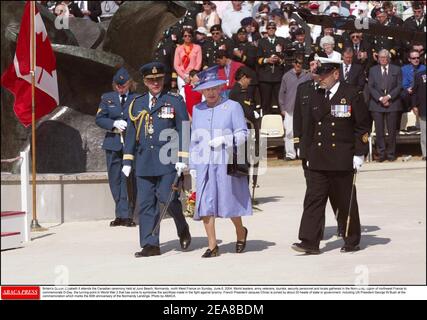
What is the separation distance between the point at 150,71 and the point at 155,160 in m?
0.84

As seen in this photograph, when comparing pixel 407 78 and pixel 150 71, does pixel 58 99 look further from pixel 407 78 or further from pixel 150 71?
pixel 407 78

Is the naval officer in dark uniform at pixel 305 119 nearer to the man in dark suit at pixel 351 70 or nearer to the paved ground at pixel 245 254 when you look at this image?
the paved ground at pixel 245 254

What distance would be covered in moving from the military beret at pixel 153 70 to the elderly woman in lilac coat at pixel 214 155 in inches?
18.1

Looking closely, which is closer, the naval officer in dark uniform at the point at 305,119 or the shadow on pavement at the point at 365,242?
the naval officer in dark uniform at the point at 305,119

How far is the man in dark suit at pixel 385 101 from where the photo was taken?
21109mm

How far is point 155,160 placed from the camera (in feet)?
39.3

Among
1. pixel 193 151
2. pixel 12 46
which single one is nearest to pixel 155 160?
pixel 193 151

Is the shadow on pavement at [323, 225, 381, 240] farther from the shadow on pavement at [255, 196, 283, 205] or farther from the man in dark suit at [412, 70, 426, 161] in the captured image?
the man in dark suit at [412, 70, 426, 161]

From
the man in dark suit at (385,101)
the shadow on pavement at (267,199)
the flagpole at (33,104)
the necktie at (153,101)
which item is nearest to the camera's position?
the necktie at (153,101)

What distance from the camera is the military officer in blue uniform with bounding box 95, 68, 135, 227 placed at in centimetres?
1450

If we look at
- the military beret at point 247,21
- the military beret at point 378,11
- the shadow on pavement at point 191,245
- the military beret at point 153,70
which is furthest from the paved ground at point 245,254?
the military beret at point 247,21

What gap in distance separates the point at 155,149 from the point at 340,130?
176 centimetres

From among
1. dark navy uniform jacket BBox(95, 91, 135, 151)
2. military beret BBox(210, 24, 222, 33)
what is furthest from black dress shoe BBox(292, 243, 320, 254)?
military beret BBox(210, 24, 222, 33)

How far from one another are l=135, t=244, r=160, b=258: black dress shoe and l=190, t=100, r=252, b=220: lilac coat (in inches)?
21.6
